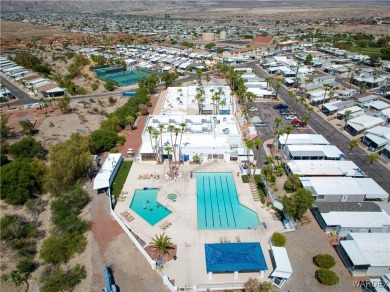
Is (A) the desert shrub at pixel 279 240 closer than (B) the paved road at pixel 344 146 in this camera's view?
Yes

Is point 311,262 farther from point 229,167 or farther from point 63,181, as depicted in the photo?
point 63,181

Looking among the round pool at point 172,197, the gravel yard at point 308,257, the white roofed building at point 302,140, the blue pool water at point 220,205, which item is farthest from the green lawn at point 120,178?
the white roofed building at point 302,140

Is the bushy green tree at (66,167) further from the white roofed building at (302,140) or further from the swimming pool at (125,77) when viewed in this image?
the swimming pool at (125,77)

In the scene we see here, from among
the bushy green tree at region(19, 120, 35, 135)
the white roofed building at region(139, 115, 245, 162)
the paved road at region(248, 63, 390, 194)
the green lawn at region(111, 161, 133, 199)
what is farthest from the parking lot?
the bushy green tree at region(19, 120, 35, 135)

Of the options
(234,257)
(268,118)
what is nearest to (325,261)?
(234,257)

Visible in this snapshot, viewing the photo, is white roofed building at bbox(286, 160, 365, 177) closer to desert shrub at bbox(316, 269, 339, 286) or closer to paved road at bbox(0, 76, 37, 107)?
desert shrub at bbox(316, 269, 339, 286)

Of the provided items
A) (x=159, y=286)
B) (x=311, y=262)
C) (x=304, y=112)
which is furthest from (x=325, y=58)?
(x=159, y=286)
